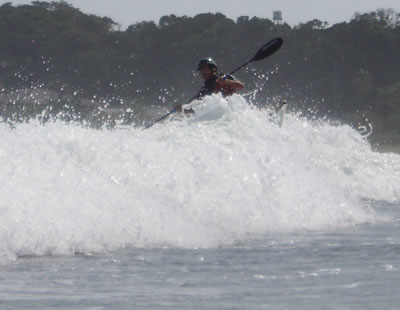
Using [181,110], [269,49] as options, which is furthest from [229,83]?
[269,49]

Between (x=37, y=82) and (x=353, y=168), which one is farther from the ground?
(x=37, y=82)

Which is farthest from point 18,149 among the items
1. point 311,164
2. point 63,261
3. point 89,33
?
point 89,33

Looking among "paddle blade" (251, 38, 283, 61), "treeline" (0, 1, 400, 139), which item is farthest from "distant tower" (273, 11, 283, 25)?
"paddle blade" (251, 38, 283, 61)

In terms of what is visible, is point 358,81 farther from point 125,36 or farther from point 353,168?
point 353,168

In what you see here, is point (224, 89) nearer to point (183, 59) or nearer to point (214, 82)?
point (214, 82)

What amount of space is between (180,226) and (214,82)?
6.16 metres

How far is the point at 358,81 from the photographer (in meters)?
63.6

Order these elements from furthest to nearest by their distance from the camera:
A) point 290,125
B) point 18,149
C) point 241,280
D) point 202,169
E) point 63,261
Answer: point 290,125 < point 202,169 < point 18,149 < point 63,261 < point 241,280

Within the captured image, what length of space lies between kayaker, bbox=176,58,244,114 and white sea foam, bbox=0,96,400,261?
0.40 meters

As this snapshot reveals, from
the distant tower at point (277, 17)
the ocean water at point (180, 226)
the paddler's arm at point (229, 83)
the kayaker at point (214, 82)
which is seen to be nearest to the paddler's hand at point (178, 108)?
the ocean water at point (180, 226)

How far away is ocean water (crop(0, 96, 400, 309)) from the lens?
6750mm

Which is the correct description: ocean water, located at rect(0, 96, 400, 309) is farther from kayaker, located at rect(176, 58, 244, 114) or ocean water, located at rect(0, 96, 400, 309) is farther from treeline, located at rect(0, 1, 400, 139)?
treeline, located at rect(0, 1, 400, 139)

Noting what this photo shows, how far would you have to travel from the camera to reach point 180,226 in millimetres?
9172

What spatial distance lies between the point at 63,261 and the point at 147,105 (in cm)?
5893
